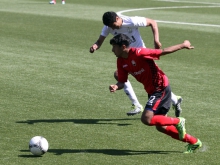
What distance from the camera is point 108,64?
18.0 m

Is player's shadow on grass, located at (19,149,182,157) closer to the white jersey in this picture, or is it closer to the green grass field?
the green grass field

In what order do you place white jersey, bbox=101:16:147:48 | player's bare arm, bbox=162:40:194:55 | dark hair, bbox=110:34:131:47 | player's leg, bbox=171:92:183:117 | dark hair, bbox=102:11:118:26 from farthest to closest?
white jersey, bbox=101:16:147:48, player's leg, bbox=171:92:183:117, dark hair, bbox=102:11:118:26, dark hair, bbox=110:34:131:47, player's bare arm, bbox=162:40:194:55

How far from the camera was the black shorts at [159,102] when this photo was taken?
9.72m

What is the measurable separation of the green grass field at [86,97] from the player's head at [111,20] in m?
1.81

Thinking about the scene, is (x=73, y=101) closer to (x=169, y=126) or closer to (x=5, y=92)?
(x=5, y=92)

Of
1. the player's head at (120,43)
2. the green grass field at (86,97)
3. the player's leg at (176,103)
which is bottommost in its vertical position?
the green grass field at (86,97)

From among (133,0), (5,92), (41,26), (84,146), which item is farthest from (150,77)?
(133,0)

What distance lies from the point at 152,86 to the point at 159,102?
0.29 metres

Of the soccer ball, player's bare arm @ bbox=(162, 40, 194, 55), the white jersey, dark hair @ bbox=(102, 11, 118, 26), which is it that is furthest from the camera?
the white jersey

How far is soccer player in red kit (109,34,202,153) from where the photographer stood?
9578mm

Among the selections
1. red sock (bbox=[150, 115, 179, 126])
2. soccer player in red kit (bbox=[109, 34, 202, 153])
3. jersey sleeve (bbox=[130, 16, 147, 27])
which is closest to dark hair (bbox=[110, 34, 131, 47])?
soccer player in red kit (bbox=[109, 34, 202, 153])

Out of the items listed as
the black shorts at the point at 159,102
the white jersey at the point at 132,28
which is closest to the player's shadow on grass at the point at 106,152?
the black shorts at the point at 159,102

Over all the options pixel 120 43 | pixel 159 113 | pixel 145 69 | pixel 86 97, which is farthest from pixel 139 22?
pixel 159 113

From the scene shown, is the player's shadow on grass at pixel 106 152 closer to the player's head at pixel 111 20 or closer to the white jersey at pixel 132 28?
the player's head at pixel 111 20
